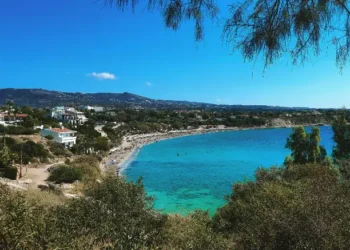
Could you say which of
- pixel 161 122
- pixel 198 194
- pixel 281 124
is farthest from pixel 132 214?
pixel 281 124

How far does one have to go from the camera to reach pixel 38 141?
4841cm

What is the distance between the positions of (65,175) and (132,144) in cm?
4386

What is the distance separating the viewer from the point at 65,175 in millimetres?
32969

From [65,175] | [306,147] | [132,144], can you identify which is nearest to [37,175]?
[65,175]

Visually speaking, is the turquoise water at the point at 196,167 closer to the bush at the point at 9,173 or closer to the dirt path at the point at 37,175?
the dirt path at the point at 37,175

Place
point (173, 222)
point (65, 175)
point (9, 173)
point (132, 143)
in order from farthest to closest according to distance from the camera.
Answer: point (132, 143) → point (65, 175) → point (9, 173) → point (173, 222)

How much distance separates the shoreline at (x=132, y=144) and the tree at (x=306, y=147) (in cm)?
2119

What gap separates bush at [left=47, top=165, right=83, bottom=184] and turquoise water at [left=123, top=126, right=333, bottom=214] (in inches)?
308

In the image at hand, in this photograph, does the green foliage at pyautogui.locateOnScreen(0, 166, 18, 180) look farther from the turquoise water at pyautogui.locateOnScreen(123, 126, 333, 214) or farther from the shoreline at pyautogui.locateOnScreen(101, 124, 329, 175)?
the turquoise water at pyautogui.locateOnScreen(123, 126, 333, 214)

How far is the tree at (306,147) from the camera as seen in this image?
29781 mm

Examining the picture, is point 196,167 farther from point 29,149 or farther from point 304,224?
point 304,224

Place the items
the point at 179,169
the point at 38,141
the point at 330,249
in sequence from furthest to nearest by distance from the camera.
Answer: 1. the point at 179,169
2. the point at 38,141
3. the point at 330,249

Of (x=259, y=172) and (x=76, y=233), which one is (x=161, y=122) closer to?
(x=259, y=172)

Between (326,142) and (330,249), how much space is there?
303ft
